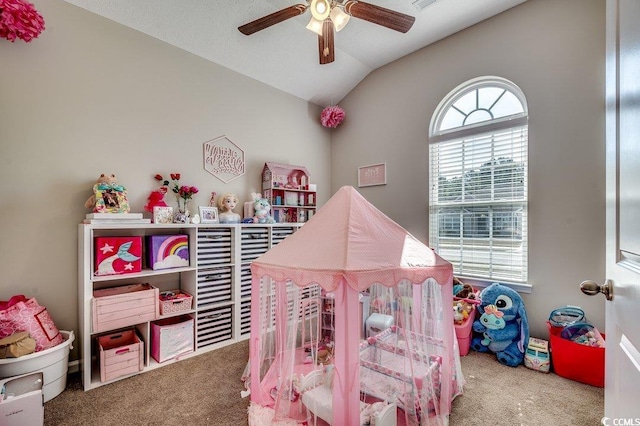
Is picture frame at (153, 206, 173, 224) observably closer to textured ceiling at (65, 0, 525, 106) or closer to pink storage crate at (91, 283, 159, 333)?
pink storage crate at (91, 283, 159, 333)

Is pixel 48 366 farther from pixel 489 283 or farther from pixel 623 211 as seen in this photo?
pixel 489 283

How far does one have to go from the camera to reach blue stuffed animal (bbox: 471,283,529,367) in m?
2.49

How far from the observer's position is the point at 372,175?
3934 mm

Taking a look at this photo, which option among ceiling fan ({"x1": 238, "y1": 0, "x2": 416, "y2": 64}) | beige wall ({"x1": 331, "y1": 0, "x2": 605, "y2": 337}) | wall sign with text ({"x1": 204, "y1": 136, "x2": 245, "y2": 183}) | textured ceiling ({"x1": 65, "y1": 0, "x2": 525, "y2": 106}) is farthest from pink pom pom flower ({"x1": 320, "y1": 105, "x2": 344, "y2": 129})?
ceiling fan ({"x1": 238, "y1": 0, "x2": 416, "y2": 64})

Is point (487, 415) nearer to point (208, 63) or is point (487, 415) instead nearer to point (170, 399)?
point (170, 399)

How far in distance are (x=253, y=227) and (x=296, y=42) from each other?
2.08 metres

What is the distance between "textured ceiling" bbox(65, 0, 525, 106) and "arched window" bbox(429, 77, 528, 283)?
0.71 metres

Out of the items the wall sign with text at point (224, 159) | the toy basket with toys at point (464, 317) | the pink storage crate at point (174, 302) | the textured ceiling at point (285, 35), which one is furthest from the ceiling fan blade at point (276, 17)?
the toy basket with toys at point (464, 317)

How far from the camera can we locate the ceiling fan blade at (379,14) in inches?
73.8

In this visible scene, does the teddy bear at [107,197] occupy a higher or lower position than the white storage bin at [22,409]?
higher

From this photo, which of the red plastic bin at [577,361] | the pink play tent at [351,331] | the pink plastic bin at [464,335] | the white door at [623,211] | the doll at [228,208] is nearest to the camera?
the white door at [623,211]

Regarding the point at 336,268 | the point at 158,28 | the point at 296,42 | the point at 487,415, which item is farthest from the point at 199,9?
the point at 487,415

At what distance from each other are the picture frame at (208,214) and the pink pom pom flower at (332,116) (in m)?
1.96

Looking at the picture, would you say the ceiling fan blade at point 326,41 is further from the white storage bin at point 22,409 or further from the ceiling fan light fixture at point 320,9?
the white storage bin at point 22,409
